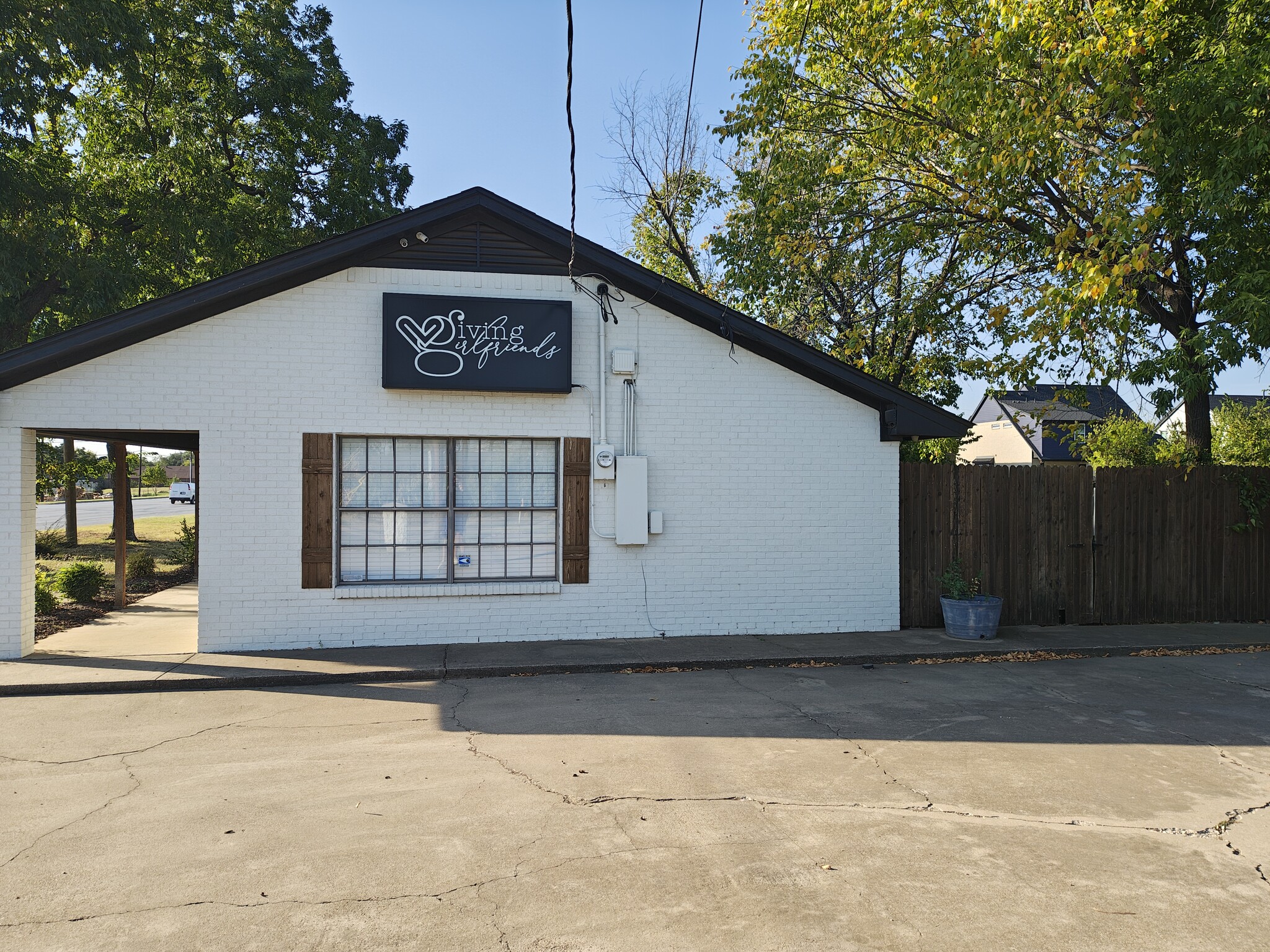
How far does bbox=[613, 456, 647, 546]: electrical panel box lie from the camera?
10031mm

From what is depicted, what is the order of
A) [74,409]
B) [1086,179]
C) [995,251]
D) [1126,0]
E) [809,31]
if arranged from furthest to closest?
[995,251] < [809,31] < [1086,179] < [1126,0] < [74,409]

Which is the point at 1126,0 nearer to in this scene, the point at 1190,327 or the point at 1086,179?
the point at 1086,179

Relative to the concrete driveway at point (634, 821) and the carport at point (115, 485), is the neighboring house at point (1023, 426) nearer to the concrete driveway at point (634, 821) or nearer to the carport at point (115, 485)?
the concrete driveway at point (634, 821)

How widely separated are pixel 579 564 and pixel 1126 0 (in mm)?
10134

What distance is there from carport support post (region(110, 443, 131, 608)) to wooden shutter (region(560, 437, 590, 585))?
6636mm

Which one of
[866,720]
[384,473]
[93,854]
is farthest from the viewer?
[384,473]

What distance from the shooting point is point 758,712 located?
7.18 metres

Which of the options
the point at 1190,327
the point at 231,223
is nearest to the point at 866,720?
the point at 1190,327

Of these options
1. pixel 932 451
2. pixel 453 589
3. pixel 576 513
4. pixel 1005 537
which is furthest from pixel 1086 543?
pixel 453 589

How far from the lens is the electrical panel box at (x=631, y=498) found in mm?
10031

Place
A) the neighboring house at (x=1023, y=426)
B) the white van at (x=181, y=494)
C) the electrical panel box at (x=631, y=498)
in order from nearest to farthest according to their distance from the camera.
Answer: the electrical panel box at (x=631, y=498)
the neighboring house at (x=1023, y=426)
the white van at (x=181, y=494)

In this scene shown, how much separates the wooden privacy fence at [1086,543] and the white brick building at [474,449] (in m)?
0.72

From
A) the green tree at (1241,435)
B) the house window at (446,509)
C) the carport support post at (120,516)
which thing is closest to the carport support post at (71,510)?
the carport support post at (120,516)

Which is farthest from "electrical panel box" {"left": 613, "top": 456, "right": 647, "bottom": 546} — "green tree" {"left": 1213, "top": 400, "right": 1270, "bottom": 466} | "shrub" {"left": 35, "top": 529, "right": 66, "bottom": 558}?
"shrub" {"left": 35, "top": 529, "right": 66, "bottom": 558}
